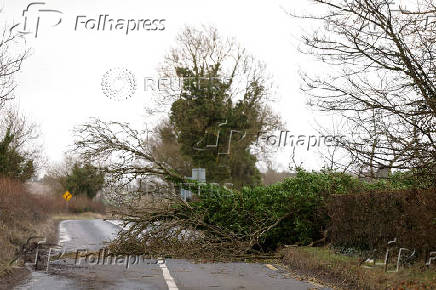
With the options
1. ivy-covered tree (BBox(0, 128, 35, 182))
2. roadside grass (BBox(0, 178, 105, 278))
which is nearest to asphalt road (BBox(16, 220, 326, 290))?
roadside grass (BBox(0, 178, 105, 278))

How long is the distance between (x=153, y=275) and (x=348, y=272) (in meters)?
4.21

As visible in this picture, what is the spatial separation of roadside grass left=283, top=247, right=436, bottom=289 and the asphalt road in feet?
1.92

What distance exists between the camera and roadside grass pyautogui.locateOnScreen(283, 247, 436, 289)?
958cm

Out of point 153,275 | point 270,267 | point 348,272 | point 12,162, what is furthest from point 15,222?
point 348,272

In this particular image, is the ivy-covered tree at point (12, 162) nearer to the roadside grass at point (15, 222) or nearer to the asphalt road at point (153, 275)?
the roadside grass at point (15, 222)

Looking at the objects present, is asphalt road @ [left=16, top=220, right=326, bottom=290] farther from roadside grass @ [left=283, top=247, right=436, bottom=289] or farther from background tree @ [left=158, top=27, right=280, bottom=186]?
background tree @ [left=158, top=27, right=280, bottom=186]

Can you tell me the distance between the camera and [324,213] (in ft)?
54.3

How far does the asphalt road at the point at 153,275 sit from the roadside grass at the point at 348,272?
1.92 feet

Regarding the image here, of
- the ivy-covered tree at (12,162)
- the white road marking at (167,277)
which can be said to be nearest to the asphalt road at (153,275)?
the white road marking at (167,277)

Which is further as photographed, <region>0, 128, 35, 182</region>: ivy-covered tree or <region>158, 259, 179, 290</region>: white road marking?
<region>0, 128, 35, 182</region>: ivy-covered tree

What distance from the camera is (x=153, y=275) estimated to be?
12.4 m

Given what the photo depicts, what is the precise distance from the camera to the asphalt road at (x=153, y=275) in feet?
35.6

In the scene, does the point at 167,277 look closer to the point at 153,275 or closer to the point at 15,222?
the point at 153,275

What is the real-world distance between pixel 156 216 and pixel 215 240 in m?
1.85
